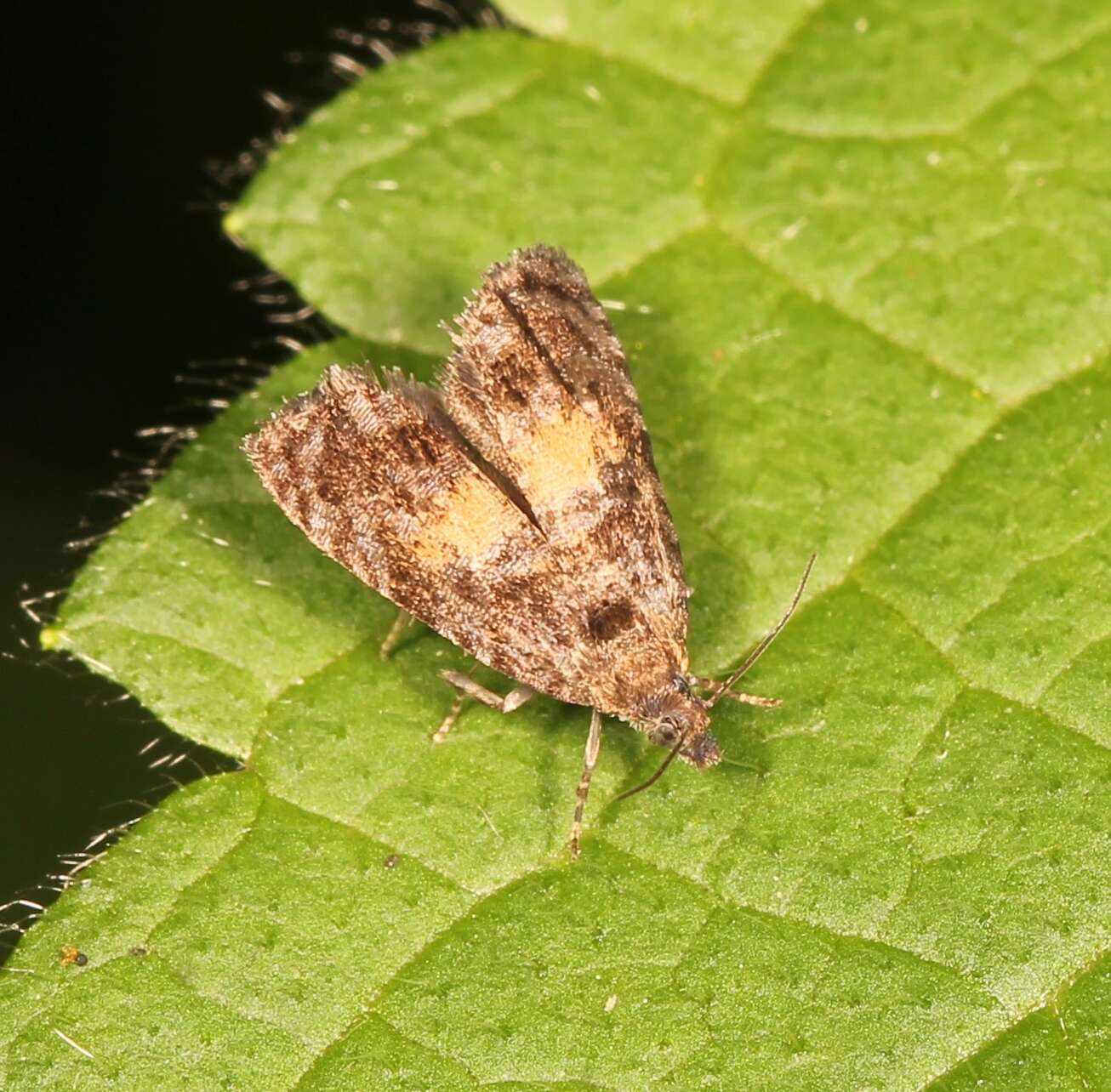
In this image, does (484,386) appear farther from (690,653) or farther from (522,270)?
(690,653)

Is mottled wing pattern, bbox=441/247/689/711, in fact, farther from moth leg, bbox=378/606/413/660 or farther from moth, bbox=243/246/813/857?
moth leg, bbox=378/606/413/660

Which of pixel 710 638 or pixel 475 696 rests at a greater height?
pixel 475 696

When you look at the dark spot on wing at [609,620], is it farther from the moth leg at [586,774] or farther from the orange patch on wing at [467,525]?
the orange patch on wing at [467,525]

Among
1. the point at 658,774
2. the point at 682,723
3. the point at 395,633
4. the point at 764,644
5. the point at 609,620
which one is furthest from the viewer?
the point at 395,633

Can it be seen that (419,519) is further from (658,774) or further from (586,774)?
(658,774)

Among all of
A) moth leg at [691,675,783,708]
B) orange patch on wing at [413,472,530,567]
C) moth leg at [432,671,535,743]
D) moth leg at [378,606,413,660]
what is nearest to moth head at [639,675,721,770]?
moth leg at [691,675,783,708]

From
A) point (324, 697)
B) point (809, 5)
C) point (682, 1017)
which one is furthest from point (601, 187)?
point (682, 1017)

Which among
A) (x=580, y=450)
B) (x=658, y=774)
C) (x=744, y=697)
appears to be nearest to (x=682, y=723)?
(x=658, y=774)
